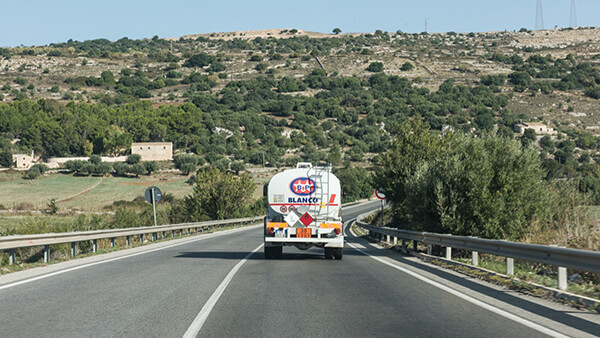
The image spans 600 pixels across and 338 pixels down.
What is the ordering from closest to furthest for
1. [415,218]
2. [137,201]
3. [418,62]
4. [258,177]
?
1. [415,218]
2. [137,201]
3. [258,177]
4. [418,62]

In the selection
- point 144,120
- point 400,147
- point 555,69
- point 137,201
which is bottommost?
point 137,201

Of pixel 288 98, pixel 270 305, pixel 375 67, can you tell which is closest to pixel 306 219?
pixel 270 305

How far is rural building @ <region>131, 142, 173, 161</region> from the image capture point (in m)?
112

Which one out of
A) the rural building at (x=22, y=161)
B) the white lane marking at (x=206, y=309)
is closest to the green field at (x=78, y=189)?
the rural building at (x=22, y=161)

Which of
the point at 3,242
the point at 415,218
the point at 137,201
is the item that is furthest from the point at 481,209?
the point at 137,201

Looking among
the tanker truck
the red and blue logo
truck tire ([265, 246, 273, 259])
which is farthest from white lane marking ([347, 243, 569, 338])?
truck tire ([265, 246, 273, 259])

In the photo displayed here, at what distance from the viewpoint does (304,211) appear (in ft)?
53.6

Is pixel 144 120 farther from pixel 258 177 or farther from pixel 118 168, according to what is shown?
pixel 258 177

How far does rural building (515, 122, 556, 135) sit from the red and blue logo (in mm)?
101943

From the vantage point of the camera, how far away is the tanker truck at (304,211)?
53.2ft

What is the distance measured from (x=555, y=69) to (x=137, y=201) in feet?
423

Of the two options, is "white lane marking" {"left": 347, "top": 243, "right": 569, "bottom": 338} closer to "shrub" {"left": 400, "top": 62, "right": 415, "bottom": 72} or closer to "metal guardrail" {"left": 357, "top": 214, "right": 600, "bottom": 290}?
"metal guardrail" {"left": 357, "top": 214, "right": 600, "bottom": 290}

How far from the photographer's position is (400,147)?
28906mm

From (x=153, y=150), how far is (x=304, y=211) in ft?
328
